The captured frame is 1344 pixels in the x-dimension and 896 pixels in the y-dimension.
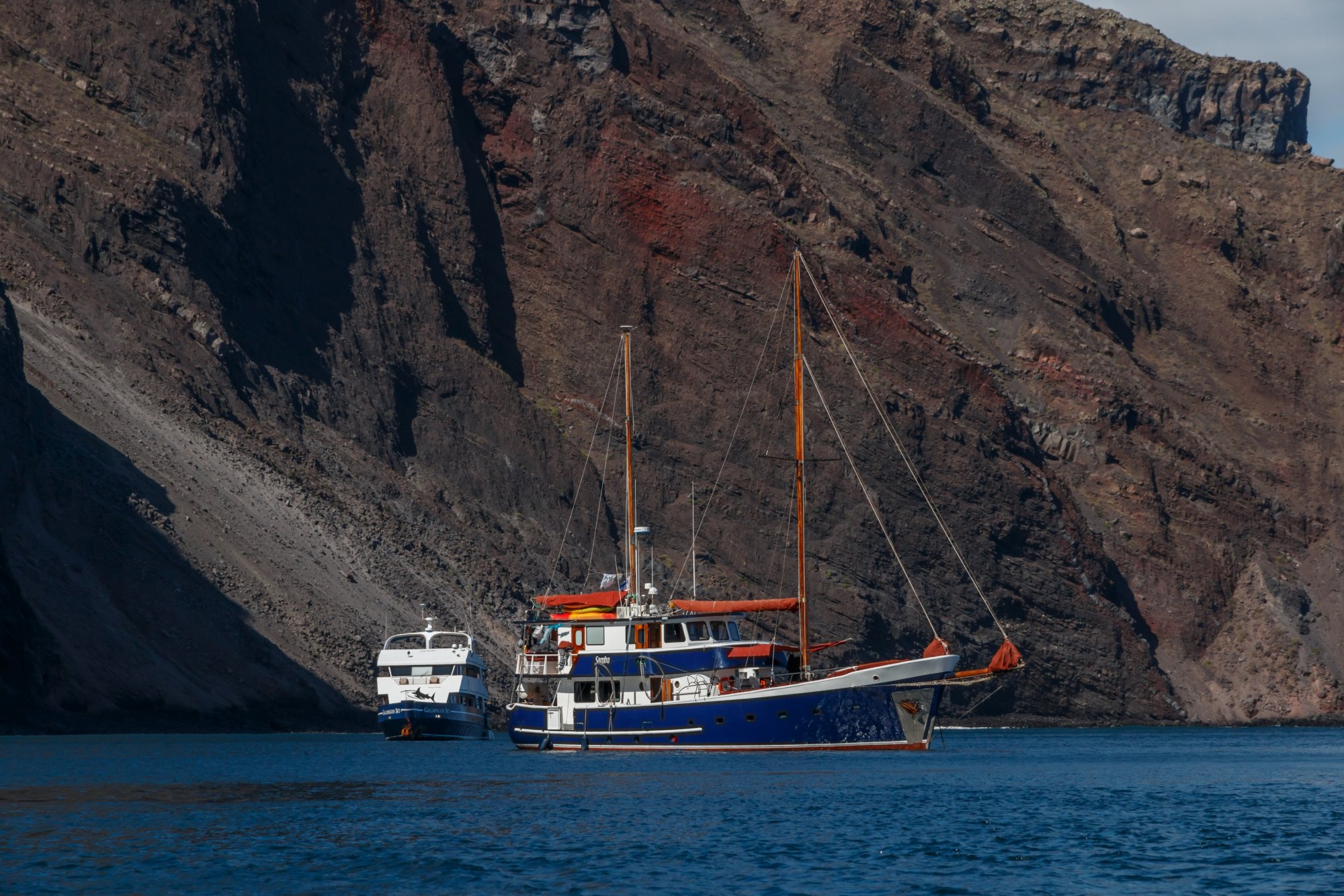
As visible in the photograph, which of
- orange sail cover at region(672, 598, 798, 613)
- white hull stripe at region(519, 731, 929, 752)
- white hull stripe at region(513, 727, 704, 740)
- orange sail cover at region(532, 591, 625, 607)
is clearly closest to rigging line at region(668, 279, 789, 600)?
orange sail cover at region(532, 591, 625, 607)

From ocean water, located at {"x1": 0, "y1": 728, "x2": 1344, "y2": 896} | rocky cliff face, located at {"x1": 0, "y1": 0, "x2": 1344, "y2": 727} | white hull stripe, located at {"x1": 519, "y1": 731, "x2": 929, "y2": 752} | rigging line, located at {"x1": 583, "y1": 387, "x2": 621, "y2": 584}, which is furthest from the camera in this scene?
rigging line, located at {"x1": 583, "y1": 387, "x2": 621, "y2": 584}

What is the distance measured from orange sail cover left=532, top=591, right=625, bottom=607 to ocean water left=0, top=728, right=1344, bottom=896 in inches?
259

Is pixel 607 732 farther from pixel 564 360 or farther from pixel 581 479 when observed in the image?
pixel 564 360

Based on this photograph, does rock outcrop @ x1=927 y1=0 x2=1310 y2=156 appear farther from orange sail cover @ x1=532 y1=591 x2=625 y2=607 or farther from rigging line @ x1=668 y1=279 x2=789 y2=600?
orange sail cover @ x1=532 y1=591 x2=625 y2=607

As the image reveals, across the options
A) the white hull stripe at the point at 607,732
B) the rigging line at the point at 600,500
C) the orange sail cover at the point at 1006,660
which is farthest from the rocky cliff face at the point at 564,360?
the orange sail cover at the point at 1006,660

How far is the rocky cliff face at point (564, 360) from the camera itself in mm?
87062

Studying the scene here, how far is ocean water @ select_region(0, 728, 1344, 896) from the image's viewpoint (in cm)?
3397

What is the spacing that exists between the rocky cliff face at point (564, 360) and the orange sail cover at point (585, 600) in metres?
15.9

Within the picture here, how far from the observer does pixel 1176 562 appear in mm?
124875

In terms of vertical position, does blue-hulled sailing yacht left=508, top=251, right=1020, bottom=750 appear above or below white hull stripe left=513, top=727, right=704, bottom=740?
above

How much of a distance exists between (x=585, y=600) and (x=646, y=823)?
28706 mm

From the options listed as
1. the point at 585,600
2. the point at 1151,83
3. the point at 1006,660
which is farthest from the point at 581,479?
the point at 1151,83

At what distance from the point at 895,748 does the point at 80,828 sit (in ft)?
111

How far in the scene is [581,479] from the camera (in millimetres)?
108875
